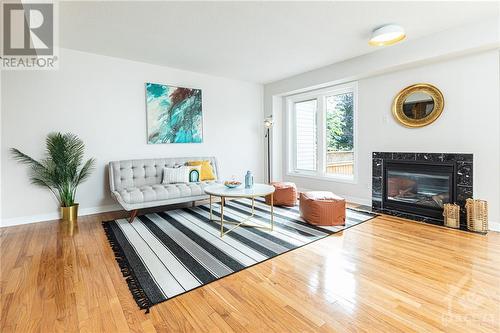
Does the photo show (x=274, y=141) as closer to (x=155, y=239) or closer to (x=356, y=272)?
(x=155, y=239)

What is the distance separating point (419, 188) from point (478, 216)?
2.58ft

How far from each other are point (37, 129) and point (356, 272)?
431 cm

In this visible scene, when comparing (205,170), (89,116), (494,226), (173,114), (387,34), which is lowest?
(494,226)

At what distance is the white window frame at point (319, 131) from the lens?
4562mm

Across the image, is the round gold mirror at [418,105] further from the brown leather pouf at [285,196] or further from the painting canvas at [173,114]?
the painting canvas at [173,114]

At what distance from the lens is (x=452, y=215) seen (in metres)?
3.26

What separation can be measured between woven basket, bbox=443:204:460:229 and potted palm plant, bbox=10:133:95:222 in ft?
16.3

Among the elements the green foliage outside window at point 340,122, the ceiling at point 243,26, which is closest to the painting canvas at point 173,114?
the ceiling at point 243,26

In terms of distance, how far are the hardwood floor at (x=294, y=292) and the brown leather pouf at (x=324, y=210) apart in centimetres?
49

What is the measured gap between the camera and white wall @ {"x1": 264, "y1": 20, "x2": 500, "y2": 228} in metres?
3.13

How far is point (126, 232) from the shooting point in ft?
10.4

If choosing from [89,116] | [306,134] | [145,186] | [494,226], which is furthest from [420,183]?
[89,116]

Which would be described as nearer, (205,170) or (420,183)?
(420,183)

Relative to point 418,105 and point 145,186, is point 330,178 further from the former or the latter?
point 145,186
